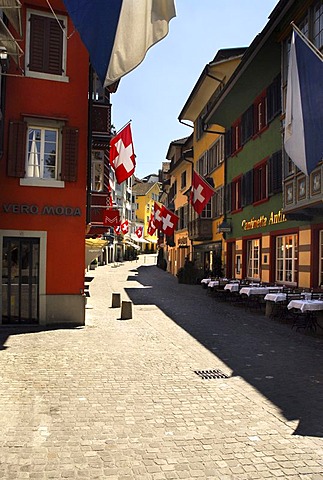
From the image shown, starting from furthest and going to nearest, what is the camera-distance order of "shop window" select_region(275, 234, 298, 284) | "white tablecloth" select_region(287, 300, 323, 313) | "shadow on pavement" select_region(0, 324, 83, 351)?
"shop window" select_region(275, 234, 298, 284)
"shadow on pavement" select_region(0, 324, 83, 351)
"white tablecloth" select_region(287, 300, 323, 313)

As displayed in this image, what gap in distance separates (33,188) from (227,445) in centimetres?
1007

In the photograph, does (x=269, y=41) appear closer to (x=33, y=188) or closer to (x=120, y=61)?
(x=33, y=188)

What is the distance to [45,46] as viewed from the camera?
13.4m

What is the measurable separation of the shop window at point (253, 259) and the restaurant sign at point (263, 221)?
2.49 feet

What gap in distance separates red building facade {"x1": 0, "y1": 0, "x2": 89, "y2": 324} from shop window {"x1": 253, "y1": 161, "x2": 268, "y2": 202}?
8695 mm

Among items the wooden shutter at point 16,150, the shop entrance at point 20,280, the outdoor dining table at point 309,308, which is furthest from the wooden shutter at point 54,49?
the outdoor dining table at point 309,308

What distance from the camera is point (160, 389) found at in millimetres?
7309

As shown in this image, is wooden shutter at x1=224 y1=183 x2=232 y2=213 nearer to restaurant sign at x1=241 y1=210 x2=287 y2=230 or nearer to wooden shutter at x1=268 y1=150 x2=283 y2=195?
restaurant sign at x1=241 y1=210 x2=287 y2=230

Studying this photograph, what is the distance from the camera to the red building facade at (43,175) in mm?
13078

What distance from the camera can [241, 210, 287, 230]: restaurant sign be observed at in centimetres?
1717

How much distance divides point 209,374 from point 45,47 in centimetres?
1055

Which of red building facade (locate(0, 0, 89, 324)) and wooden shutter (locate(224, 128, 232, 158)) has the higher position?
wooden shutter (locate(224, 128, 232, 158))

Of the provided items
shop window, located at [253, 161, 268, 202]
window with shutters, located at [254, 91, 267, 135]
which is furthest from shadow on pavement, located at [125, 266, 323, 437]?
window with shutters, located at [254, 91, 267, 135]

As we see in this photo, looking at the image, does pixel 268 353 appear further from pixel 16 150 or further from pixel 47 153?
pixel 16 150
